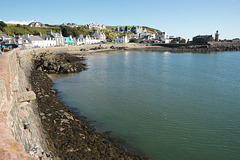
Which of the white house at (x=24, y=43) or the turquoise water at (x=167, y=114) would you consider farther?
the white house at (x=24, y=43)

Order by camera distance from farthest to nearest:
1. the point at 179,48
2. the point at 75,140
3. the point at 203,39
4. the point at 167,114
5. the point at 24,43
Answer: the point at 203,39 < the point at 179,48 < the point at 24,43 < the point at 167,114 < the point at 75,140

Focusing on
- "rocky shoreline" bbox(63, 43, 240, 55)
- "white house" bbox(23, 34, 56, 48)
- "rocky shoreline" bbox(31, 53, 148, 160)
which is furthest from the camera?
"rocky shoreline" bbox(63, 43, 240, 55)

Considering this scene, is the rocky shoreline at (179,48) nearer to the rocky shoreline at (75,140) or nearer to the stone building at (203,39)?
the stone building at (203,39)

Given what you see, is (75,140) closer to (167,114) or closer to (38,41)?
(167,114)

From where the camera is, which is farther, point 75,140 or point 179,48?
point 179,48

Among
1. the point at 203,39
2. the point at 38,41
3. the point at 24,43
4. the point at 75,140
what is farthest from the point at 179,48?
the point at 75,140

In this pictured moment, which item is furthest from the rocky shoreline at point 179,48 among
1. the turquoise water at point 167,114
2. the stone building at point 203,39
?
the turquoise water at point 167,114

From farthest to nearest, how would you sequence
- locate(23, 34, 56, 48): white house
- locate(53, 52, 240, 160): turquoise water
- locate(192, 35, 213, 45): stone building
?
locate(192, 35, 213, 45): stone building
locate(23, 34, 56, 48): white house
locate(53, 52, 240, 160): turquoise water

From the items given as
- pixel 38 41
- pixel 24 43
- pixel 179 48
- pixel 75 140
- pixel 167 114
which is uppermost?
pixel 38 41

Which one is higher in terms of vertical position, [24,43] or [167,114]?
[24,43]

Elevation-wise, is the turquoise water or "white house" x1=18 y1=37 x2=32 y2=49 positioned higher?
"white house" x1=18 y1=37 x2=32 y2=49

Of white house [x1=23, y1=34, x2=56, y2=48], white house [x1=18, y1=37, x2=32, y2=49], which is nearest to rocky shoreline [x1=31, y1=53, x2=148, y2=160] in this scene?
white house [x1=18, y1=37, x2=32, y2=49]

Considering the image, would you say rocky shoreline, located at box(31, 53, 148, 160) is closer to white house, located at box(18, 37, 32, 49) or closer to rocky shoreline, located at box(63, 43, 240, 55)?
white house, located at box(18, 37, 32, 49)

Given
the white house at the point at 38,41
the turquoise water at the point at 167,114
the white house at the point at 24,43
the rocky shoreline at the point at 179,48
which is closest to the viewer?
the turquoise water at the point at 167,114
